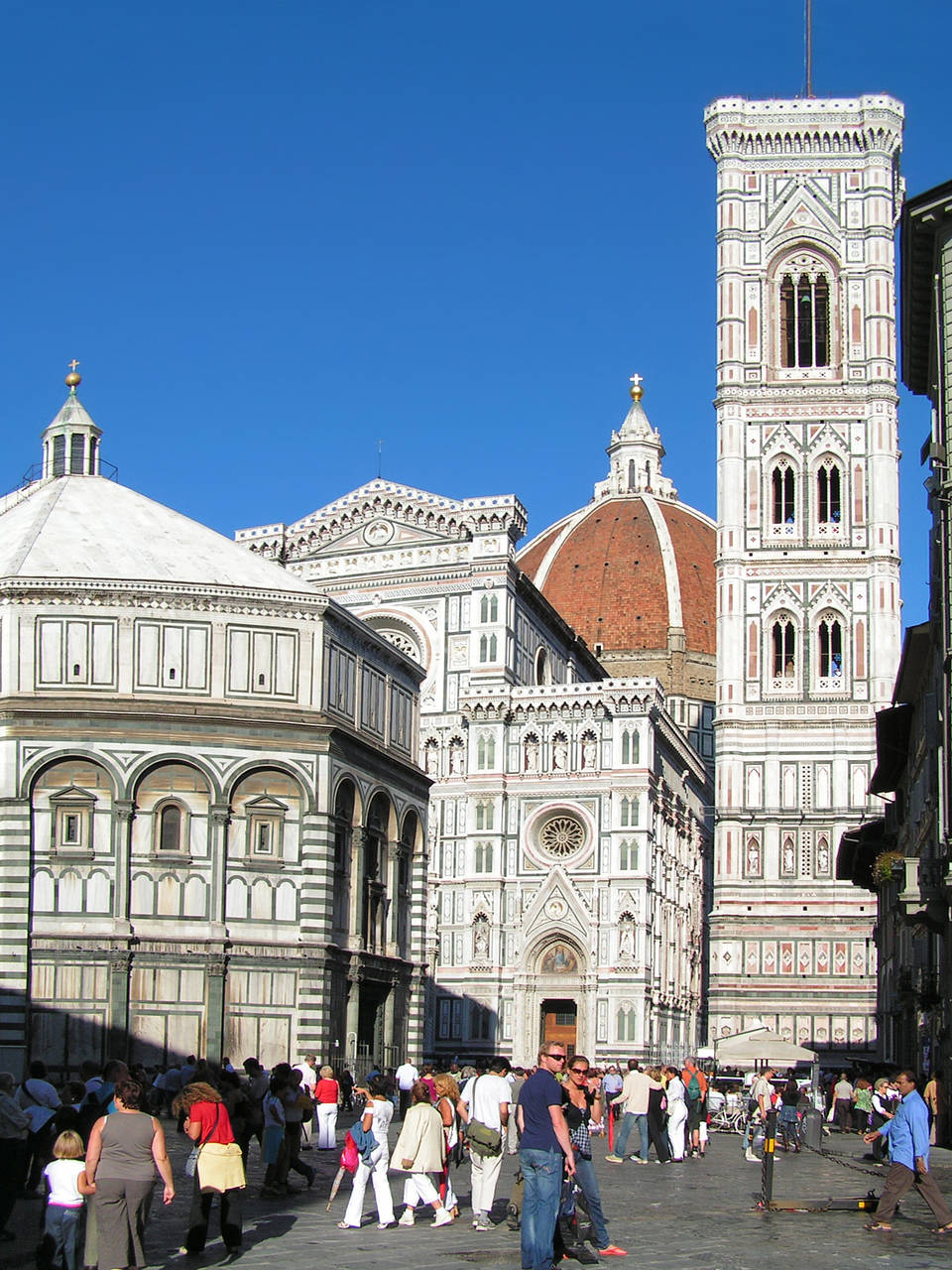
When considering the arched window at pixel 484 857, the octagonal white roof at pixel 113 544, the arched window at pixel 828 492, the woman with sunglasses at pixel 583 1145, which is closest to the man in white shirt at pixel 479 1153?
the woman with sunglasses at pixel 583 1145

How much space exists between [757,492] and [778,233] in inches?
439

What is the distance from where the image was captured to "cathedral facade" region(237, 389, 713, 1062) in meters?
63.6

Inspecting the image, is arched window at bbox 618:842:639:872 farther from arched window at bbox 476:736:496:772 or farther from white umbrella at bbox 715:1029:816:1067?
white umbrella at bbox 715:1029:816:1067

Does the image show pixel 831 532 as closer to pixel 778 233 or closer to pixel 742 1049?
pixel 778 233

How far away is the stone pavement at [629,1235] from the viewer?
14.1 m

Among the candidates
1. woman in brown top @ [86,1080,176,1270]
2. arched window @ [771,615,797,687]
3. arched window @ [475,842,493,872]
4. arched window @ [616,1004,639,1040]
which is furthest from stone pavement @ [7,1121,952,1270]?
arched window @ [771,615,797,687]

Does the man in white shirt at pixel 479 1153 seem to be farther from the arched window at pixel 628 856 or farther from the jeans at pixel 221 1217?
the arched window at pixel 628 856

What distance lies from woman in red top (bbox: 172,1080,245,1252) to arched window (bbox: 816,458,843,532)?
2299 inches

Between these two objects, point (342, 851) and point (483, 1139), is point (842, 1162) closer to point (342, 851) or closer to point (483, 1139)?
point (483, 1139)

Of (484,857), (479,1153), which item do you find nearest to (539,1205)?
(479,1153)

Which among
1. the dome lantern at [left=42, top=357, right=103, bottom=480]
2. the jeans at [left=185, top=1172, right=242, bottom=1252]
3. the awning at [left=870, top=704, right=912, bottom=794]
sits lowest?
the jeans at [left=185, top=1172, right=242, bottom=1252]

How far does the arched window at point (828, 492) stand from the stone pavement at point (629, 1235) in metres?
49.4

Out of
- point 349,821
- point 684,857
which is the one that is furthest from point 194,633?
point 684,857

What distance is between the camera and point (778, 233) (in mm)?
73750
